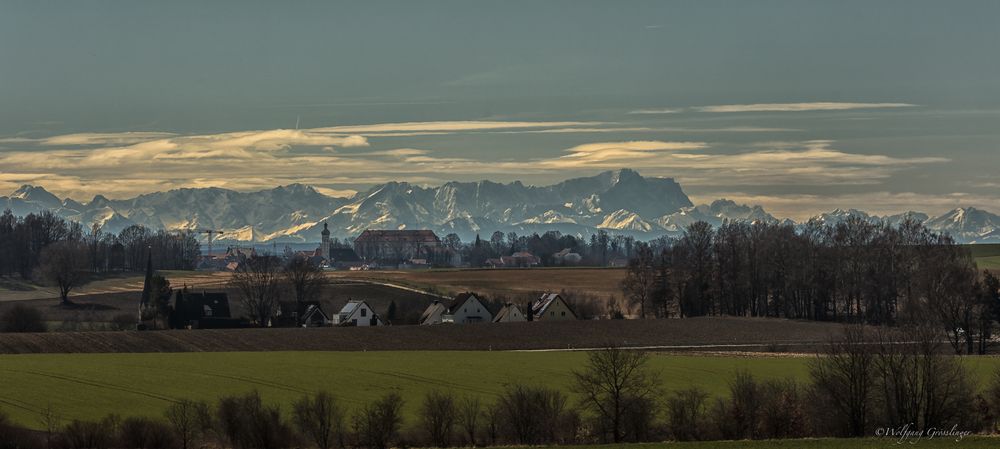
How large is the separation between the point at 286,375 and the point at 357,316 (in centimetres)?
6365

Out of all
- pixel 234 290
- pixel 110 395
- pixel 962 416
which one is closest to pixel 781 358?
pixel 962 416

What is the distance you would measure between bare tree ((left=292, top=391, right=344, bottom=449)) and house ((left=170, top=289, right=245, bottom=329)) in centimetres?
7214

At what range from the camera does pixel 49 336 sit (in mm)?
89188

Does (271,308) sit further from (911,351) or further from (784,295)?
(911,351)

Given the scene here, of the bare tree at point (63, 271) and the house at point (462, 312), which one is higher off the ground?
the bare tree at point (63, 271)

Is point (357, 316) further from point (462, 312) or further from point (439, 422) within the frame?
point (439, 422)

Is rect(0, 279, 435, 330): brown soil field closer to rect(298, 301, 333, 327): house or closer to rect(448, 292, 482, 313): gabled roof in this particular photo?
rect(448, 292, 482, 313): gabled roof

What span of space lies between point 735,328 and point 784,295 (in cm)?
1848

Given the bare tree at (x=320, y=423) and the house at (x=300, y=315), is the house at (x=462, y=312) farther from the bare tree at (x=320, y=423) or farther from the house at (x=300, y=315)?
the bare tree at (x=320, y=423)

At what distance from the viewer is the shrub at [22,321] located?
107 metres

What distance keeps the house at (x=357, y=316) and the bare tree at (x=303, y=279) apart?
15.1 feet

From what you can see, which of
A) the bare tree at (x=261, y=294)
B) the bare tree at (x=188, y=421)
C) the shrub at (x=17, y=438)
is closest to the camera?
the shrub at (x=17, y=438)

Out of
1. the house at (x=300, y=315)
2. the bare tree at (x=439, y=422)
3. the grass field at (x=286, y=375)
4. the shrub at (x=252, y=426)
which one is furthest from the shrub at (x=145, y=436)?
the house at (x=300, y=315)

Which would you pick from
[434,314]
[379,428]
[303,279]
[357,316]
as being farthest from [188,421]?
[303,279]
